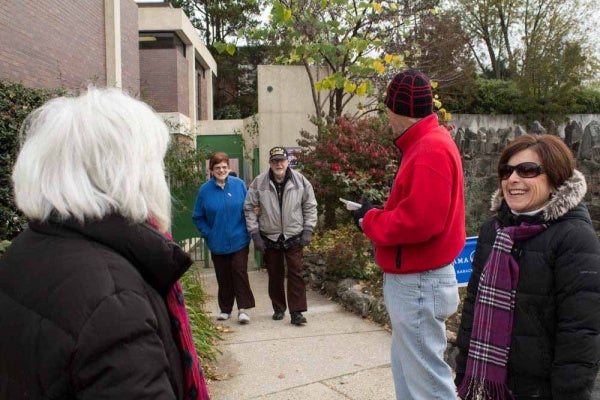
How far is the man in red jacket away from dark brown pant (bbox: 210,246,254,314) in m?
3.65

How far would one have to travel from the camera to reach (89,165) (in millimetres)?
1522

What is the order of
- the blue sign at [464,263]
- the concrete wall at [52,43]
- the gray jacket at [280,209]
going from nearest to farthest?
the blue sign at [464,263] → the gray jacket at [280,209] → the concrete wall at [52,43]

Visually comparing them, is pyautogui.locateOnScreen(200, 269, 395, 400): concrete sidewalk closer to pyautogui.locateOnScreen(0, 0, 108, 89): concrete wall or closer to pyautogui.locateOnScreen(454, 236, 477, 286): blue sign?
pyautogui.locateOnScreen(454, 236, 477, 286): blue sign

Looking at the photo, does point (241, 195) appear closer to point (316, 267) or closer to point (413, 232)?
point (316, 267)

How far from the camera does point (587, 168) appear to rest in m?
9.21

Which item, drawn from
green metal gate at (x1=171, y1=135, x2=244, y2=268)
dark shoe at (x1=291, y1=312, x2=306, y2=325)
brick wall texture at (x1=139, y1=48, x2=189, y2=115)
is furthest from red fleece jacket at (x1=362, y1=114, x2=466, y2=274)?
brick wall texture at (x1=139, y1=48, x2=189, y2=115)

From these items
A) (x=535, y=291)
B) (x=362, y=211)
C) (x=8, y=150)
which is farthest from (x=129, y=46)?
(x=535, y=291)

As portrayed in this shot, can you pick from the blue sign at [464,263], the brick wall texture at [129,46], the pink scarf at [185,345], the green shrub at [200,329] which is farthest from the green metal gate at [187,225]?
the pink scarf at [185,345]

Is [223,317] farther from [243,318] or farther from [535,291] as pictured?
[535,291]

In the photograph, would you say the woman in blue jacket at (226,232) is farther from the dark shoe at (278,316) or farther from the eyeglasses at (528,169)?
the eyeglasses at (528,169)

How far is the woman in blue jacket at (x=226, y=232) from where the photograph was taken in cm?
674

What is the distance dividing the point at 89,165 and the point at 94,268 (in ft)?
0.95

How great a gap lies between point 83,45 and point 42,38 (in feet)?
7.26

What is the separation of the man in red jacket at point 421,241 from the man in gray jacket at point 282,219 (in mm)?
3387
